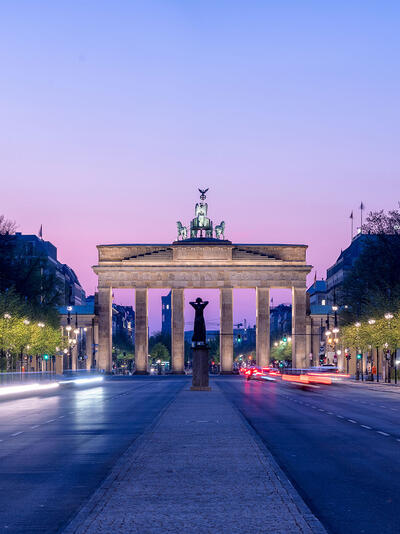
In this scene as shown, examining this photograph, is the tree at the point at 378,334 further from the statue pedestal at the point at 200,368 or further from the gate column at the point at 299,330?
the gate column at the point at 299,330

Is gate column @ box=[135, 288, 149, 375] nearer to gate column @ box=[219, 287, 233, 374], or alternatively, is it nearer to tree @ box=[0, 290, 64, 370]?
gate column @ box=[219, 287, 233, 374]

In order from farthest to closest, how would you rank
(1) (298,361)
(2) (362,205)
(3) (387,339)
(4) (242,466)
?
(2) (362,205) → (1) (298,361) → (3) (387,339) → (4) (242,466)

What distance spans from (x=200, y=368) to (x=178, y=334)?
82.6m

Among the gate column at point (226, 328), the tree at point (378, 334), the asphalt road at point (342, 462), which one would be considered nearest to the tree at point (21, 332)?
the tree at point (378, 334)

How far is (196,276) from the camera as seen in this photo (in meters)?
151

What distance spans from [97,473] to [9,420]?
1711 cm

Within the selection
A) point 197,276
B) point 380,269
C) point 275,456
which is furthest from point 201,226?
point 275,456

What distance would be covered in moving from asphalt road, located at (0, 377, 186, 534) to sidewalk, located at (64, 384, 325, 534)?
0.56 metres

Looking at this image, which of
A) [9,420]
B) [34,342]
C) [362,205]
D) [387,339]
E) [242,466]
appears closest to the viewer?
[242,466]

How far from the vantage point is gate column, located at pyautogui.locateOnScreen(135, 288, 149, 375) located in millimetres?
148875

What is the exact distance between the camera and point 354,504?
45.7ft

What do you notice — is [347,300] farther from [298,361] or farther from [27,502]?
[27,502]

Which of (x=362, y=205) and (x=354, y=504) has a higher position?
(x=362, y=205)

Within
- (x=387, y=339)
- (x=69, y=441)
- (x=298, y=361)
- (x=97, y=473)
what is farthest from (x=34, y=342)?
(x=97, y=473)
